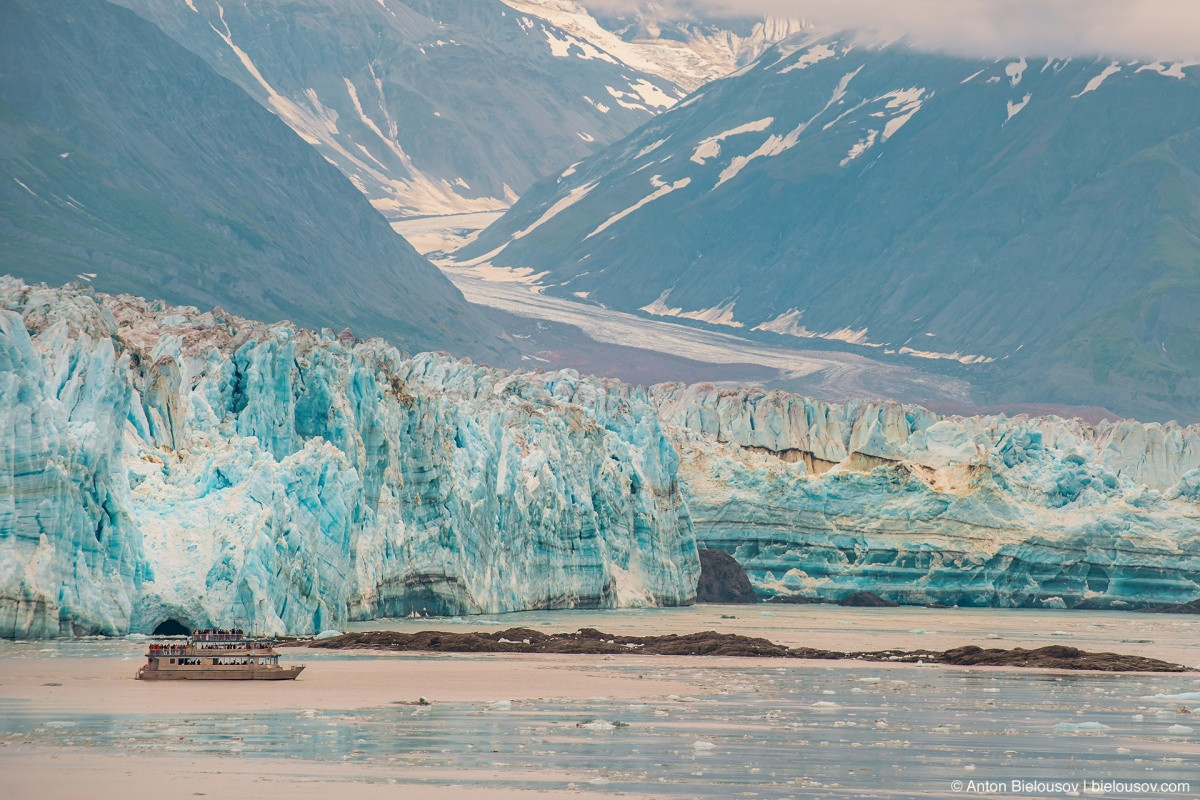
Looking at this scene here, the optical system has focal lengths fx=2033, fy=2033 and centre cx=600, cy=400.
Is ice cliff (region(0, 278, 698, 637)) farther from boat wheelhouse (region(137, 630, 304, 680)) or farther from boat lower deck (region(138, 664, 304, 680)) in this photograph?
boat lower deck (region(138, 664, 304, 680))

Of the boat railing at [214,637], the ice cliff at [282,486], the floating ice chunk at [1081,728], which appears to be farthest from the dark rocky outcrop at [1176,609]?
the boat railing at [214,637]

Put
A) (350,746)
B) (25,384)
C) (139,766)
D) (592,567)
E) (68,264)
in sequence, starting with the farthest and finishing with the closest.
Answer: (68,264) → (592,567) → (25,384) → (350,746) → (139,766)

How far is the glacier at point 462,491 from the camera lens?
51812 mm

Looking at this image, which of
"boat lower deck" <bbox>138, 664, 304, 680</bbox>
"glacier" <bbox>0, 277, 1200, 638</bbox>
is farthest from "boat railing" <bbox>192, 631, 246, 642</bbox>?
"glacier" <bbox>0, 277, 1200, 638</bbox>

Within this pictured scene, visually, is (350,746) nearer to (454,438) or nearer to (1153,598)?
(454,438)

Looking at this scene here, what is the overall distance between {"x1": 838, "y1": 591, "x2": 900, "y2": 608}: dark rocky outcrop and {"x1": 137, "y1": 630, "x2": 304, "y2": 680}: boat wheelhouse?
5022 cm

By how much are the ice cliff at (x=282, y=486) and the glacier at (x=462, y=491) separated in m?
0.09

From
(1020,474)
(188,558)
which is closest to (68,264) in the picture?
(1020,474)

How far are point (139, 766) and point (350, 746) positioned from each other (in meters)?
4.37

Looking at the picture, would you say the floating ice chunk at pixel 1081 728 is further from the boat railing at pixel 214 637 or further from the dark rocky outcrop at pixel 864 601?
the dark rocky outcrop at pixel 864 601

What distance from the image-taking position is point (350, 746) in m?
34.6

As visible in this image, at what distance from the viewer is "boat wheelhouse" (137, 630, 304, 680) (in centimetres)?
4445

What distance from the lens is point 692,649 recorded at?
191ft

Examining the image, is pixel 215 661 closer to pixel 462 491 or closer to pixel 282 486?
pixel 282 486
